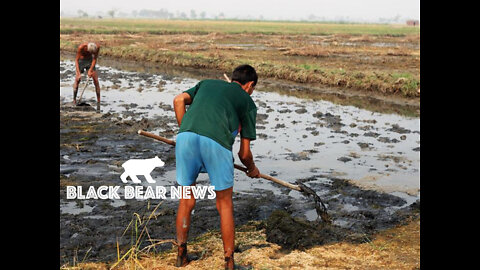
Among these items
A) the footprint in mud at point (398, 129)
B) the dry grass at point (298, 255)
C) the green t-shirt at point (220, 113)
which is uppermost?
the green t-shirt at point (220, 113)

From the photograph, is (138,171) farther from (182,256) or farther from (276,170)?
(182,256)

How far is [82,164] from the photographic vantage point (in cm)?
741

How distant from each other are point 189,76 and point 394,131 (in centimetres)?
1142

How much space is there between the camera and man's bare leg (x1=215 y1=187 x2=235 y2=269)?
3762 millimetres

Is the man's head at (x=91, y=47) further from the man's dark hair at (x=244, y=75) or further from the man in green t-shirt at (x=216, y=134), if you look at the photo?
the man's dark hair at (x=244, y=75)

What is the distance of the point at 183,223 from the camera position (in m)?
3.91

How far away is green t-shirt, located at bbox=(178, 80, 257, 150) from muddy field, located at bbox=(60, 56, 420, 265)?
4.66 ft

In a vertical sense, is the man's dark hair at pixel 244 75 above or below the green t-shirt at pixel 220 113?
above

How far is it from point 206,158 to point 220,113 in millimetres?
347

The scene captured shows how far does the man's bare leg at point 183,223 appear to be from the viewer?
3.89m

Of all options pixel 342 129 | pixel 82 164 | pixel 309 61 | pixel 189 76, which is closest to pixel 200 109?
pixel 82 164

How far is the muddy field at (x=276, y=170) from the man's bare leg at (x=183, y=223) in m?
0.70

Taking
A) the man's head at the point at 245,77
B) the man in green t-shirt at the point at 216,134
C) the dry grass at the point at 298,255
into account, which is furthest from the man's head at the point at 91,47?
the man's head at the point at 245,77
